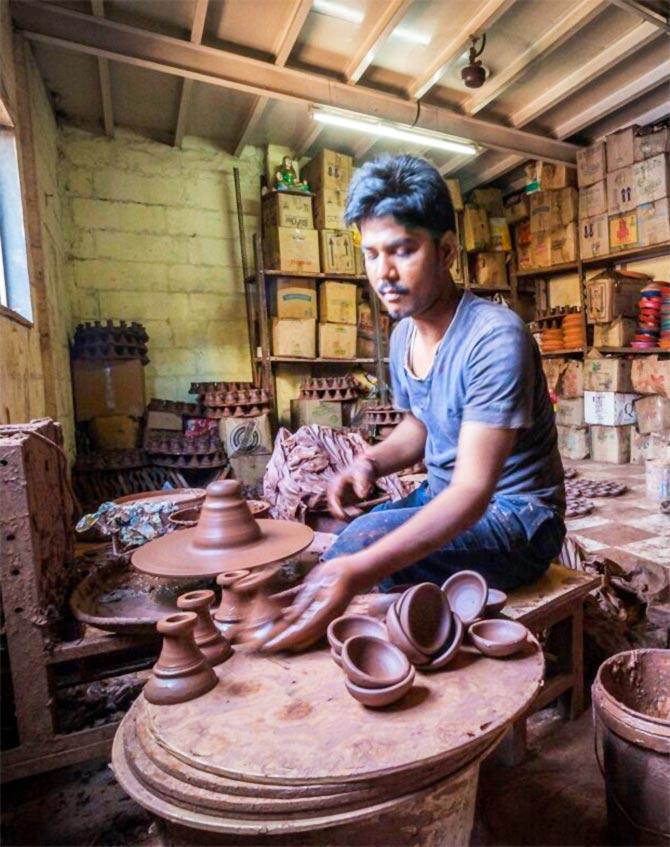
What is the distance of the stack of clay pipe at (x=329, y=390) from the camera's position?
19.0ft

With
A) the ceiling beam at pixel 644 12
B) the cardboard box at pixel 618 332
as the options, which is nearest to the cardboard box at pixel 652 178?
the cardboard box at pixel 618 332

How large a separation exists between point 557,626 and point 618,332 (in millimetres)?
5096

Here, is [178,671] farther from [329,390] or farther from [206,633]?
[329,390]

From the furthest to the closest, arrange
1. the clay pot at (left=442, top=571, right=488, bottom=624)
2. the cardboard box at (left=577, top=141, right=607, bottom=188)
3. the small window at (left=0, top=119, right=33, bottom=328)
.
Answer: the cardboard box at (left=577, top=141, right=607, bottom=188), the small window at (left=0, top=119, right=33, bottom=328), the clay pot at (left=442, top=571, right=488, bottom=624)

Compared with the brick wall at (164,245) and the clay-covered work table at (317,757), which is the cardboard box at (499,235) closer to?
the brick wall at (164,245)

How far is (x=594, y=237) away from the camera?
20.6ft

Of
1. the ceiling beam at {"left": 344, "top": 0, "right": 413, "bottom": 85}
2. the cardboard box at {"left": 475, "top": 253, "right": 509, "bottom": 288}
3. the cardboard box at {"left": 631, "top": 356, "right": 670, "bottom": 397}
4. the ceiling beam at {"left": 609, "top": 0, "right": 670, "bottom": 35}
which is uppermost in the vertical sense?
the ceiling beam at {"left": 344, "top": 0, "right": 413, "bottom": 85}

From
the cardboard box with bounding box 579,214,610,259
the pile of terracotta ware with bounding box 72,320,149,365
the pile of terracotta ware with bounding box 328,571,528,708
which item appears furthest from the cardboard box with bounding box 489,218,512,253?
the pile of terracotta ware with bounding box 328,571,528,708

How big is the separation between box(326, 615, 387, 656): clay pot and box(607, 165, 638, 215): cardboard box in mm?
6397

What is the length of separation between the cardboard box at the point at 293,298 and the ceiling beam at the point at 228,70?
179 centimetres

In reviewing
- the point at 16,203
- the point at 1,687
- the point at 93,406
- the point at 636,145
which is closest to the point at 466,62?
the point at 636,145

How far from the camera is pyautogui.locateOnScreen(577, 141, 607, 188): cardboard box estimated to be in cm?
609

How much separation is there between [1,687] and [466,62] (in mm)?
5717

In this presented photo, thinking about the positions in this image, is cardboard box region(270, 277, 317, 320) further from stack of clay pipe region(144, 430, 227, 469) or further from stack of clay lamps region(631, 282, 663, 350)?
stack of clay lamps region(631, 282, 663, 350)
